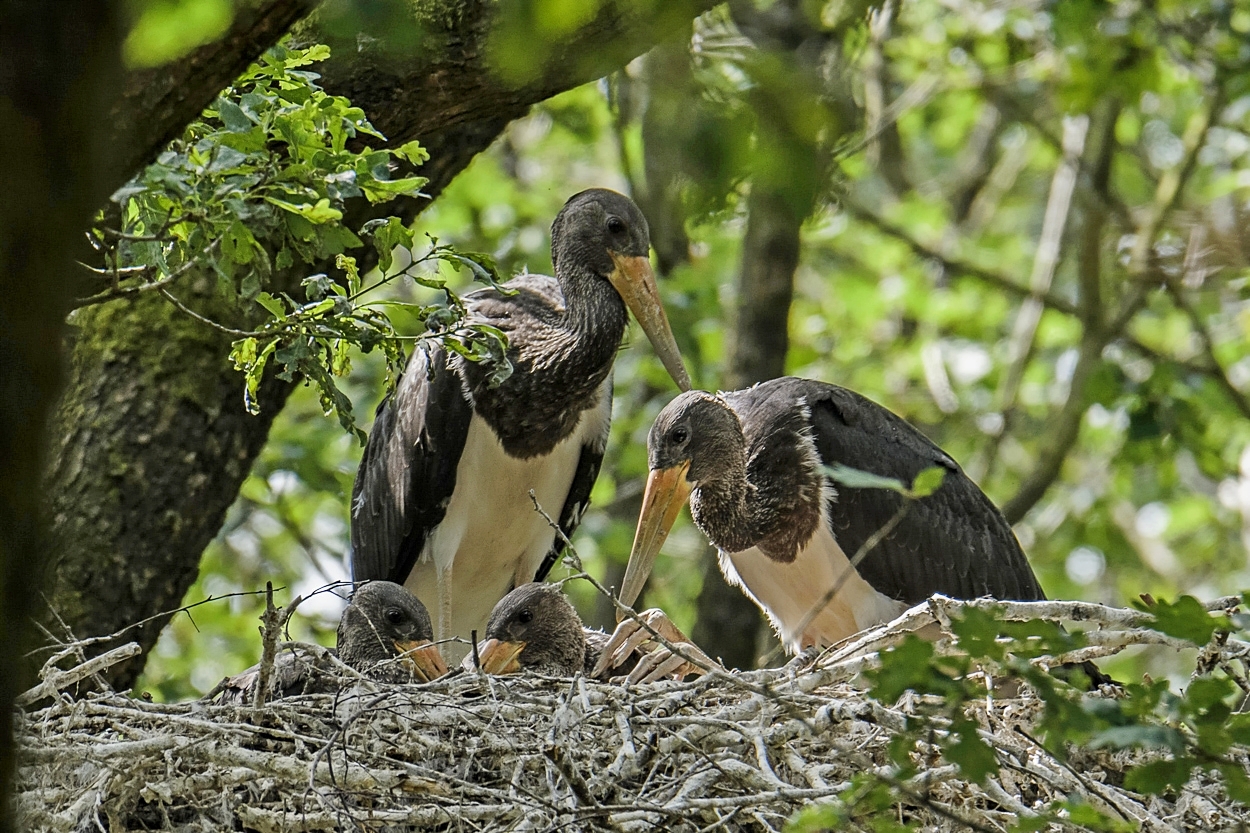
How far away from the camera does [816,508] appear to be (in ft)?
16.8

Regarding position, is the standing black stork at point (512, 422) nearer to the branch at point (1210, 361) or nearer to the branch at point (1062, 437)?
the branch at point (1062, 437)

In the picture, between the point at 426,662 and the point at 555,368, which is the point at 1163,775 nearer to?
the point at 426,662

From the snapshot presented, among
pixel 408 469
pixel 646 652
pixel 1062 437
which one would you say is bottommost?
pixel 646 652

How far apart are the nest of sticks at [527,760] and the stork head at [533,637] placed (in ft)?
3.74

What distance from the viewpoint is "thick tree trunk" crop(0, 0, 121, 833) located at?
122cm

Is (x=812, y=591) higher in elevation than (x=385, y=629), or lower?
lower

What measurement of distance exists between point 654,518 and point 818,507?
0.57 metres

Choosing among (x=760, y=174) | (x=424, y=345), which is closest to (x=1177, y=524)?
(x=424, y=345)

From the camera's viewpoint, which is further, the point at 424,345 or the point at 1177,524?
the point at 1177,524

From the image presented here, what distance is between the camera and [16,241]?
124cm

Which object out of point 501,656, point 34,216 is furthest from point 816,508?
point 34,216

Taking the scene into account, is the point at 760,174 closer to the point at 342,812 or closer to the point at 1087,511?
the point at 342,812

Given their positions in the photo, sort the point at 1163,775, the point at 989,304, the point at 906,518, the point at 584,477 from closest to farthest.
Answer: the point at 1163,775, the point at 906,518, the point at 584,477, the point at 989,304

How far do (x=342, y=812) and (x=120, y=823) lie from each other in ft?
2.00
